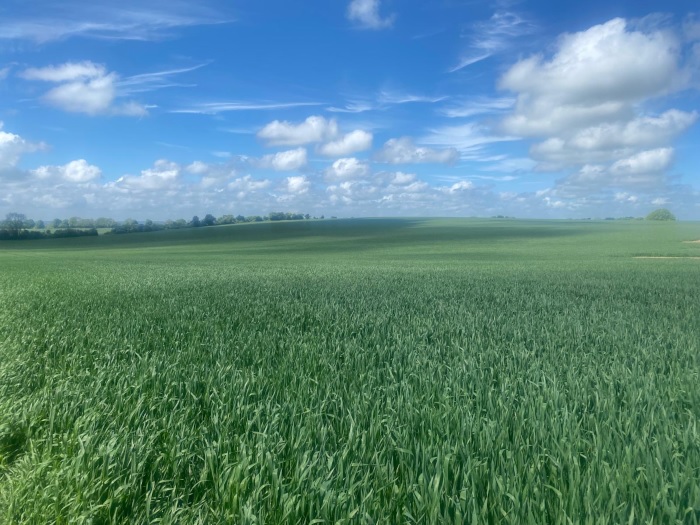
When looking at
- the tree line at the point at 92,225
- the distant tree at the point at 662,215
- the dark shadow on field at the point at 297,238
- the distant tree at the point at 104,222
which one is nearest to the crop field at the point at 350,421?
the dark shadow on field at the point at 297,238

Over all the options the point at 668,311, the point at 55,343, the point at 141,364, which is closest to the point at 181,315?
the point at 55,343

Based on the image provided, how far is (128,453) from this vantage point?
4316 mm

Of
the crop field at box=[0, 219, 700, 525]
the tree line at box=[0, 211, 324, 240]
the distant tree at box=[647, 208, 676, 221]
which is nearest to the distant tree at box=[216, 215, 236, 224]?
the tree line at box=[0, 211, 324, 240]

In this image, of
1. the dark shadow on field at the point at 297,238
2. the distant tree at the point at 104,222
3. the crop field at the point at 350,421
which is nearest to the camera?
the crop field at the point at 350,421

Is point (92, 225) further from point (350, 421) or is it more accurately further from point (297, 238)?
point (350, 421)

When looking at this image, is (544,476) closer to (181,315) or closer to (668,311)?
(181,315)

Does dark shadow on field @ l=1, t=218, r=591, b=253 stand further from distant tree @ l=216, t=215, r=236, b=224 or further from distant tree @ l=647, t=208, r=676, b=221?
distant tree @ l=647, t=208, r=676, b=221

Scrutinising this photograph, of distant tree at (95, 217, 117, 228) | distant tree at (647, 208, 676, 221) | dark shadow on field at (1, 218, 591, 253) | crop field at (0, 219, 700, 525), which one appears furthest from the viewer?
distant tree at (647, 208, 676, 221)

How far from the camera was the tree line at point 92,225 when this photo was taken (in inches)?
3964

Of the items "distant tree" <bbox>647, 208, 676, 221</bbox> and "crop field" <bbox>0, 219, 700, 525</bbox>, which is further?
"distant tree" <bbox>647, 208, 676, 221</bbox>

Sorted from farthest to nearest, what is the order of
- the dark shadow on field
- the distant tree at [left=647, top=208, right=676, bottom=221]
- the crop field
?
the distant tree at [left=647, top=208, right=676, bottom=221]
the dark shadow on field
the crop field

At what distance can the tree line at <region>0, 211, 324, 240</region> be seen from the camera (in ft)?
330

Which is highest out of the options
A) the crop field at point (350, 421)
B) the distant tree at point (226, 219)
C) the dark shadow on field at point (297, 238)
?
the distant tree at point (226, 219)

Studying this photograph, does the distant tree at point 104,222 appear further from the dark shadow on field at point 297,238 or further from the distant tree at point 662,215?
the distant tree at point 662,215
